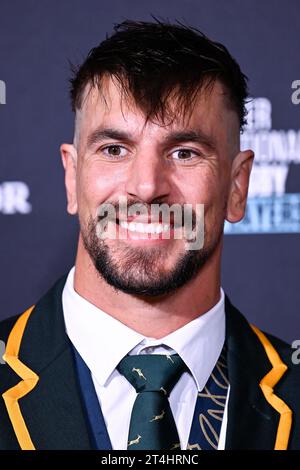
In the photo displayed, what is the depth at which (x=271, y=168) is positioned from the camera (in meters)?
3.15

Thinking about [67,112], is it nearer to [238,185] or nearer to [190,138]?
[238,185]

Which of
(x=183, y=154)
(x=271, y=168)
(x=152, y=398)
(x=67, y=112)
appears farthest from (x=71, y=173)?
(x=271, y=168)

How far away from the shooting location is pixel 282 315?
3219mm

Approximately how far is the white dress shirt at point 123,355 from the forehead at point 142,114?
44 centimetres

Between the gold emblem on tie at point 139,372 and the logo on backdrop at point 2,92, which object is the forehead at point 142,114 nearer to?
the gold emblem on tie at point 139,372

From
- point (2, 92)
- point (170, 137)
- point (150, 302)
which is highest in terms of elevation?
point (2, 92)

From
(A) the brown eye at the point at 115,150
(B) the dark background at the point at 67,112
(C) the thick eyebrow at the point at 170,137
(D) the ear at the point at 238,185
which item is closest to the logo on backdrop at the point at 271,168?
(B) the dark background at the point at 67,112

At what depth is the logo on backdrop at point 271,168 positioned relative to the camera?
3.14 meters

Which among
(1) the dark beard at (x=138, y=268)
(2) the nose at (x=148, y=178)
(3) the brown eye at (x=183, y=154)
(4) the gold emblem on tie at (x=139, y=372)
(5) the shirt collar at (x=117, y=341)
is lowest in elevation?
(4) the gold emblem on tie at (x=139, y=372)

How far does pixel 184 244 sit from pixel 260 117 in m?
1.10

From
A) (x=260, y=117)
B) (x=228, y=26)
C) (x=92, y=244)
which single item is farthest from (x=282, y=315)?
(x=92, y=244)

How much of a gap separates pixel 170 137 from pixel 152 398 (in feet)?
1.98

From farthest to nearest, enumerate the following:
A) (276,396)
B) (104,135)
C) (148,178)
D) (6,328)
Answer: (6,328)
(276,396)
(104,135)
(148,178)

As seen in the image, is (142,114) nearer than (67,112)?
Yes
